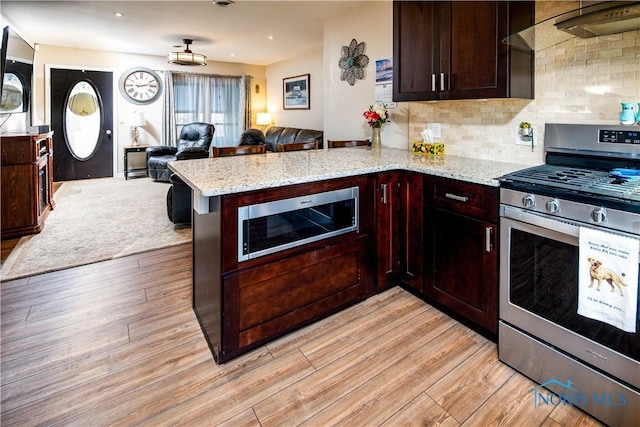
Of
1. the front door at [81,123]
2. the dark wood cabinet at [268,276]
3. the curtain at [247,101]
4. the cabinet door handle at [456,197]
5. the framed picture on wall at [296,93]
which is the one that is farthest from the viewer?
the curtain at [247,101]

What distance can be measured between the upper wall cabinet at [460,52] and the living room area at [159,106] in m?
0.89

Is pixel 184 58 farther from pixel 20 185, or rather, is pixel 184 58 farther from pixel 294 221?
pixel 294 221

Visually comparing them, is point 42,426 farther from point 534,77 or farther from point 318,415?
point 534,77

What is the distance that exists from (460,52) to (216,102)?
7005 millimetres

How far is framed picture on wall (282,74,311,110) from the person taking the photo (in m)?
7.28

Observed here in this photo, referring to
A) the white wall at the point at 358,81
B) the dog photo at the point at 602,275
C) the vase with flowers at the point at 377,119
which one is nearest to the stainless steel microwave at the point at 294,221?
the dog photo at the point at 602,275

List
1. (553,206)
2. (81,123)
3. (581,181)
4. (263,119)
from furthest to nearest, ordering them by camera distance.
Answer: (263,119), (81,123), (581,181), (553,206)

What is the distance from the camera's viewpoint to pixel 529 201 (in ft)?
5.34

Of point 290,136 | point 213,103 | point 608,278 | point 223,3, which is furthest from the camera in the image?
point 213,103

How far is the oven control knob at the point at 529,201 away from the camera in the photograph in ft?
5.30

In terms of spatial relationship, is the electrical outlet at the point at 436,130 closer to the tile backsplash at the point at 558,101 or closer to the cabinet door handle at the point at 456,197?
the tile backsplash at the point at 558,101

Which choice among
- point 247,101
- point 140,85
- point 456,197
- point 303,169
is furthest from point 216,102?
point 456,197

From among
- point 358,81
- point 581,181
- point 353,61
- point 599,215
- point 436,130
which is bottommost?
point 599,215

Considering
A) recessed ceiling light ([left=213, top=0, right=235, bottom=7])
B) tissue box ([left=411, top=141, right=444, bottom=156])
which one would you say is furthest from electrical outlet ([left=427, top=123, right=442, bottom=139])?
recessed ceiling light ([left=213, top=0, right=235, bottom=7])
